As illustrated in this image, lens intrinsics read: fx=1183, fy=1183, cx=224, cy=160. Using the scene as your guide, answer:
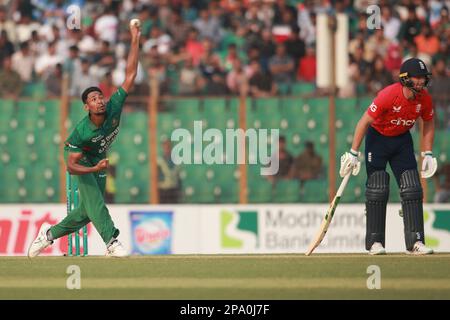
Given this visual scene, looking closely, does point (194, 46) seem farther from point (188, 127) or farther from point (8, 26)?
point (8, 26)

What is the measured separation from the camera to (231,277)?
30.2ft

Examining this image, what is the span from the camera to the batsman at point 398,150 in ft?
33.7

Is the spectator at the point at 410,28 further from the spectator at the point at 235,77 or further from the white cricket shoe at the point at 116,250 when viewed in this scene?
the white cricket shoe at the point at 116,250

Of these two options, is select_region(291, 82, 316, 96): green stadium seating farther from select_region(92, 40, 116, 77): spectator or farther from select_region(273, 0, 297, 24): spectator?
select_region(92, 40, 116, 77): spectator

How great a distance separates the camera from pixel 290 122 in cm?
1545

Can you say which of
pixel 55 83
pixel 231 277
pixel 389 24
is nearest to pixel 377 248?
pixel 231 277

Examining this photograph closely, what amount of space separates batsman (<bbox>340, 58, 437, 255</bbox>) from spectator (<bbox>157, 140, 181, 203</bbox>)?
4865 millimetres

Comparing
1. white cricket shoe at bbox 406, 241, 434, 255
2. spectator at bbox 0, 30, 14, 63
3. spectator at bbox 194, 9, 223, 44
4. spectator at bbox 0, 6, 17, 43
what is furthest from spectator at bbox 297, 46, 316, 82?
white cricket shoe at bbox 406, 241, 434, 255

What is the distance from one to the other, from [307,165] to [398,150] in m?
4.66

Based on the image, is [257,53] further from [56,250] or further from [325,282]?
[325,282]

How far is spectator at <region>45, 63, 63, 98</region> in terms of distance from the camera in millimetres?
16500

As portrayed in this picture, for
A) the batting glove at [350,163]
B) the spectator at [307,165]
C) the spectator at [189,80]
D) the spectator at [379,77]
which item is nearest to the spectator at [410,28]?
the spectator at [379,77]

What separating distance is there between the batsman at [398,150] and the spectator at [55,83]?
22.2ft

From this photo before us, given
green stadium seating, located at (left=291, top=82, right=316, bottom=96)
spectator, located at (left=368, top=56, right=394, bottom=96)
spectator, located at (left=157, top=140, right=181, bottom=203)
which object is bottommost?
spectator, located at (left=157, top=140, right=181, bottom=203)
